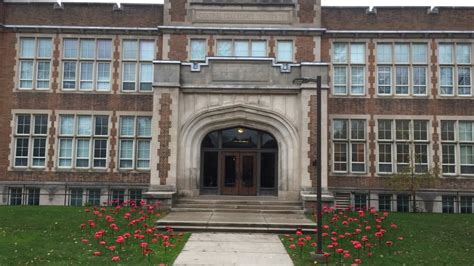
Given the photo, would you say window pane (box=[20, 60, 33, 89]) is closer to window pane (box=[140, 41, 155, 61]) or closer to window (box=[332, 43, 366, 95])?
window pane (box=[140, 41, 155, 61])

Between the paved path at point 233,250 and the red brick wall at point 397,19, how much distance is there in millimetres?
13365

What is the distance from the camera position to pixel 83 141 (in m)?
23.2

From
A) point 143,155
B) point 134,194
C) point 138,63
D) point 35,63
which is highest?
point 138,63

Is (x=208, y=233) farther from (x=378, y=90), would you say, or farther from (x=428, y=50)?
(x=428, y=50)

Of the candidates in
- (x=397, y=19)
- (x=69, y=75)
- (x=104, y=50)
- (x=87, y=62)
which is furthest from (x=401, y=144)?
(x=69, y=75)

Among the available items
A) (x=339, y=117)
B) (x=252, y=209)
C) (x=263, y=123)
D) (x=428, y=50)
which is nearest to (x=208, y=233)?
(x=252, y=209)

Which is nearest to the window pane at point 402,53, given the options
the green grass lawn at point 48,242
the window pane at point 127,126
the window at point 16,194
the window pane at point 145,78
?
the window pane at point 145,78

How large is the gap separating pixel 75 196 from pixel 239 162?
810cm

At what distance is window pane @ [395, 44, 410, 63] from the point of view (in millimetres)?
23391

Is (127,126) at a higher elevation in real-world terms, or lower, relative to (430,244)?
higher

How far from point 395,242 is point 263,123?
28.1 ft

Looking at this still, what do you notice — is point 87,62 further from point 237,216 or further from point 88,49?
point 237,216

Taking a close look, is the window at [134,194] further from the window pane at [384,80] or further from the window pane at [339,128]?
the window pane at [384,80]

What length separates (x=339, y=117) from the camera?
23094mm
